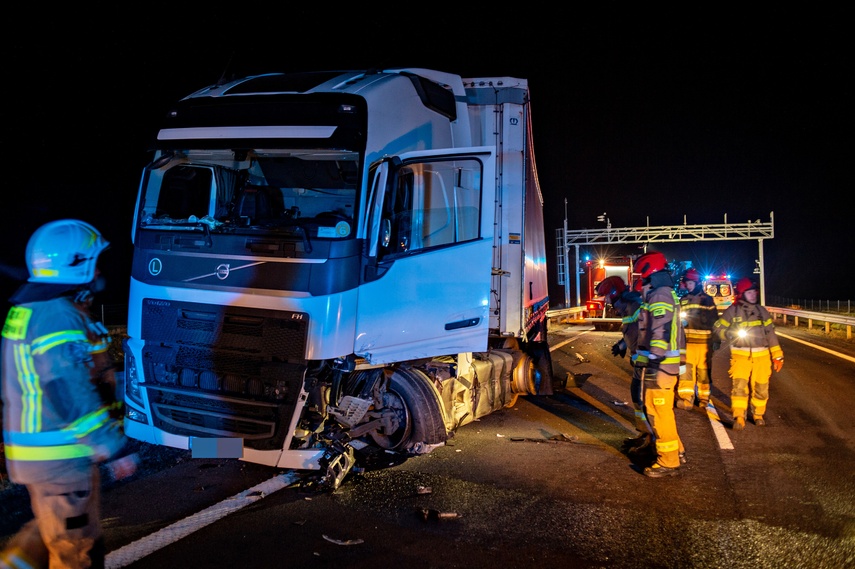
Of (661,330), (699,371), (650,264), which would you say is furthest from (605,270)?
(661,330)

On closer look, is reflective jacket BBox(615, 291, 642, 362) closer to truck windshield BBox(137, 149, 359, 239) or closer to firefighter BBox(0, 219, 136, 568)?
truck windshield BBox(137, 149, 359, 239)

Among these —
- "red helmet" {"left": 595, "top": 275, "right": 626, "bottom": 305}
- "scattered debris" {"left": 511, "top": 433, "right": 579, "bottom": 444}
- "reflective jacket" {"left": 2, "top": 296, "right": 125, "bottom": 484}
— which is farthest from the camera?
"red helmet" {"left": 595, "top": 275, "right": 626, "bottom": 305}

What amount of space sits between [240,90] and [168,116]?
66cm

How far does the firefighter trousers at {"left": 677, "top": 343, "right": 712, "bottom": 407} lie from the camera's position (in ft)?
29.6

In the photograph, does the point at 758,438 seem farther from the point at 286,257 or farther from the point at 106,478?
the point at 106,478

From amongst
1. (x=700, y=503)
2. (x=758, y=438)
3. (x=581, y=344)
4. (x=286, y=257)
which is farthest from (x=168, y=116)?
(x=581, y=344)

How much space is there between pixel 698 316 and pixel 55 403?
28.2 ft

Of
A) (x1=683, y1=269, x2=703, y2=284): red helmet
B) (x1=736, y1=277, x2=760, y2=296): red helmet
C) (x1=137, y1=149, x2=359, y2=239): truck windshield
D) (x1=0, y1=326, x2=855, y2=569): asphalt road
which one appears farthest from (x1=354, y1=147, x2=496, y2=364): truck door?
(x1=683, y1=269, x2=703, y2=284): red helmet

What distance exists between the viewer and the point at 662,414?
6.13 m

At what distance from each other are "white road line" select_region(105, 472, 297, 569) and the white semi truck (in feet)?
1.23

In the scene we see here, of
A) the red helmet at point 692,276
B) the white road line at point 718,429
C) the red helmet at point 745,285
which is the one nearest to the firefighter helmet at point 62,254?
the white road line at point 718,429

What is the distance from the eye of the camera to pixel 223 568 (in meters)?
3.95

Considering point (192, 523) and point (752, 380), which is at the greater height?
point (752, 380)

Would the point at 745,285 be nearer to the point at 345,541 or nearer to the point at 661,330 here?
the point at 661,330
